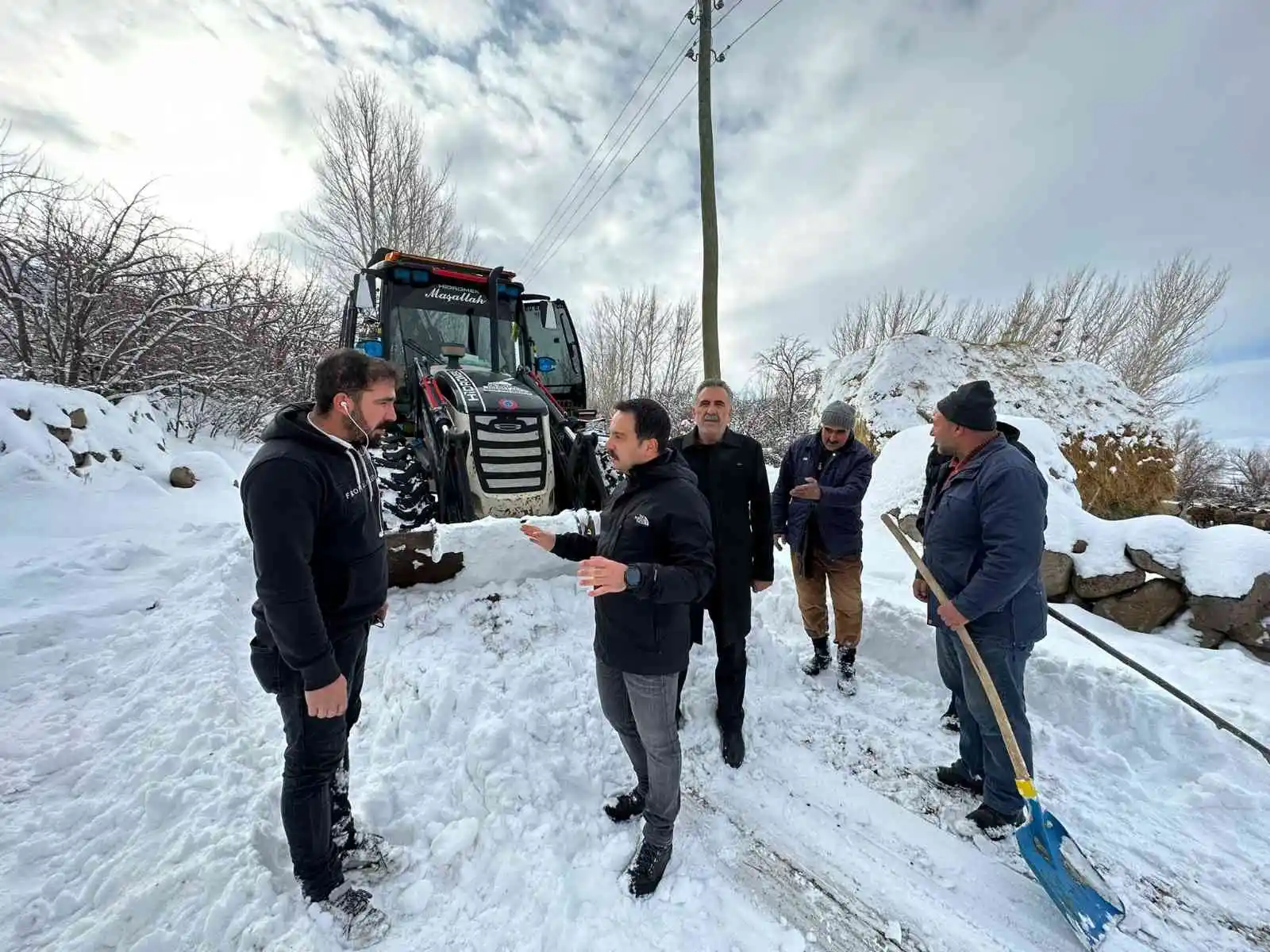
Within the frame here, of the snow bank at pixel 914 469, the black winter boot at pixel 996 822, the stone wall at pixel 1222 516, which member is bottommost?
the black winter boot at pixel 996 822

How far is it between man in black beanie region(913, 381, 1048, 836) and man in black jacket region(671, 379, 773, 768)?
2.57 feet

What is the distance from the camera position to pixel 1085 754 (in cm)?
264

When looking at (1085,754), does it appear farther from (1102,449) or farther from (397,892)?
(1102,449)

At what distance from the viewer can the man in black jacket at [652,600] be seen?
70.2 inches

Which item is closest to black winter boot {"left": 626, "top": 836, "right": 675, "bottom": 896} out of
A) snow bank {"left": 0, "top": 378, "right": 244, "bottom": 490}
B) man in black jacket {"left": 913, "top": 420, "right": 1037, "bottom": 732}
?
man in black jacket {"left": 913, "top": 420, "right": 1037, "bottom": 732}

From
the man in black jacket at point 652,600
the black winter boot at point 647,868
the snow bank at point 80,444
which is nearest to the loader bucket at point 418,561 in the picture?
the man in black jacket at point 652,600

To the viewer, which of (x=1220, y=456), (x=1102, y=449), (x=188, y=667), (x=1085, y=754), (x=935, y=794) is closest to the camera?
(x=935, y=794)

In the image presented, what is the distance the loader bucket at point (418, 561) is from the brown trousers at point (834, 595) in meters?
2.19

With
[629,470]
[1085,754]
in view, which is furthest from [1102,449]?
[629,470]

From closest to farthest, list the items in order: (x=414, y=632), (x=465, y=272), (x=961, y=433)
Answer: (x=961, y=433), (x=414, y=632), (x=465, y=272)

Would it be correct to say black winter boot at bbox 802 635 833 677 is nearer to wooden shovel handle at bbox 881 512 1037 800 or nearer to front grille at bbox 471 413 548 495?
wooden shovel handle at bbox 881 512 1037 800

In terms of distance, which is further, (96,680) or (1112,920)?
(96,680)

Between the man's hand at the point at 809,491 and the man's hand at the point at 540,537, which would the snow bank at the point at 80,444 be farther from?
the man's hand at the point at 809,491

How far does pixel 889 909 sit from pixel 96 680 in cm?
374
